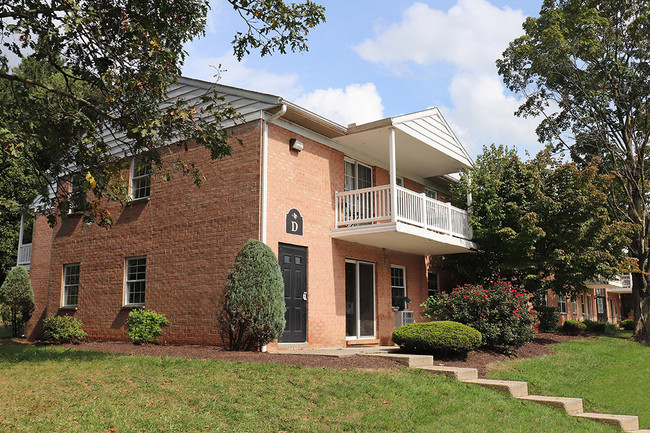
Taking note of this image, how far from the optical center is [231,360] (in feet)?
31.3

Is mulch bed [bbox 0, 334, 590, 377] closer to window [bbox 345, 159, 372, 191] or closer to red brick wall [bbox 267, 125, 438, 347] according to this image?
red brick wall [bbox 267, 125, 438, 347]

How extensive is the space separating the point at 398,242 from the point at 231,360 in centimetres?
710

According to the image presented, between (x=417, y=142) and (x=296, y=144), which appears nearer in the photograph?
(x=296, y=144)

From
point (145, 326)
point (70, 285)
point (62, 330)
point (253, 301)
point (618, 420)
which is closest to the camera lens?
point (618, 420)

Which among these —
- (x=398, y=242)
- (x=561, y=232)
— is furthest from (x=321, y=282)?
(x=561, y=232)

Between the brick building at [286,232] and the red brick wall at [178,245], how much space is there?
0.04 meters

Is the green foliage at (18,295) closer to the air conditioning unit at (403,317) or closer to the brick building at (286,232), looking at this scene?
the brick building at (286,232)

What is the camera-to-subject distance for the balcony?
13805 millimetres

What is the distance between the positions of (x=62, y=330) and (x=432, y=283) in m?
12.1

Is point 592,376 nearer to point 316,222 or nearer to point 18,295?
point 316,222

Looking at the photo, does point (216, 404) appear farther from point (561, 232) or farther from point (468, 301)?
point (561, 232)

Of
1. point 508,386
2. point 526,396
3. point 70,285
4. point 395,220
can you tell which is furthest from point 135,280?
point 526,396

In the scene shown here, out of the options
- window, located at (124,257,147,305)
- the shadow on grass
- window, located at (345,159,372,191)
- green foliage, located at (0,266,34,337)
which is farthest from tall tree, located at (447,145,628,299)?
green foliage, located at (0,266,34,337)

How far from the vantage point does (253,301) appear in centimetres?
1102
